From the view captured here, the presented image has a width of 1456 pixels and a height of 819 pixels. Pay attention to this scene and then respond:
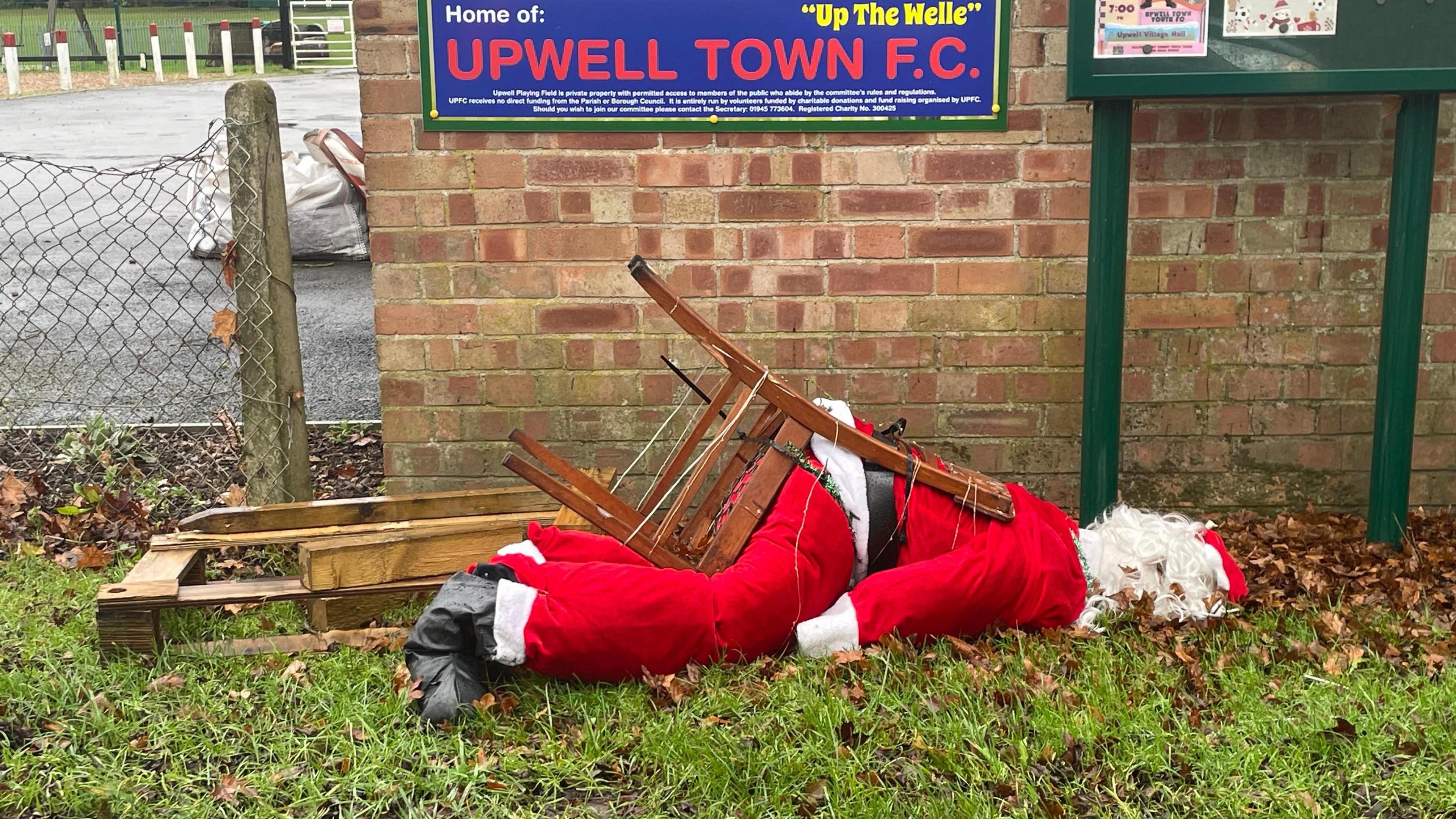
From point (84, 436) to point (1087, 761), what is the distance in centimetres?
434

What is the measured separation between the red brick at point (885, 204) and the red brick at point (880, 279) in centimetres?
18

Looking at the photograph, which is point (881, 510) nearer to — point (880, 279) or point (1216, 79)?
point (880, 279)

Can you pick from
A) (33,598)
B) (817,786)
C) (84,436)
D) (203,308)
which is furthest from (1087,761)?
(203,308)

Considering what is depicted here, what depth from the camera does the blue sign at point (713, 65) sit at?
4426mm

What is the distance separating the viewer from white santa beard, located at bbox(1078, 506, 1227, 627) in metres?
3.75

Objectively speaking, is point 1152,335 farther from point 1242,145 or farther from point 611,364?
point 611,364

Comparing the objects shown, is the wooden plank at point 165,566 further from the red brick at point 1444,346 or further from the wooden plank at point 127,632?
the red brick at point 1444,346

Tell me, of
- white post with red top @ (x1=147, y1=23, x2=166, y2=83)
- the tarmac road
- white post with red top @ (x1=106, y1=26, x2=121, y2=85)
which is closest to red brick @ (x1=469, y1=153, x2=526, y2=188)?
the tarmac road

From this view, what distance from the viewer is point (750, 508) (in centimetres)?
360

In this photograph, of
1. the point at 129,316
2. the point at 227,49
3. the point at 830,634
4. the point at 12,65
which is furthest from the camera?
the point at 227,49

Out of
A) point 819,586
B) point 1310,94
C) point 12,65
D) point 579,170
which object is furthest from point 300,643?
point 12,65

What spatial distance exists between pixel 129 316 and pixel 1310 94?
672 centimetres

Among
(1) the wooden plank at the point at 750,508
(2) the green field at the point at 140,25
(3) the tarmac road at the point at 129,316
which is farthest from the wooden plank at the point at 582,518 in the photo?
(2) the green field at the point at 140,25

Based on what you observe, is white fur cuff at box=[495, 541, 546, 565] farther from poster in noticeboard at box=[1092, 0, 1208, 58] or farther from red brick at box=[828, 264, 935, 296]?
poster in noticeboard at box=[1092, 0, 1208, 58]
